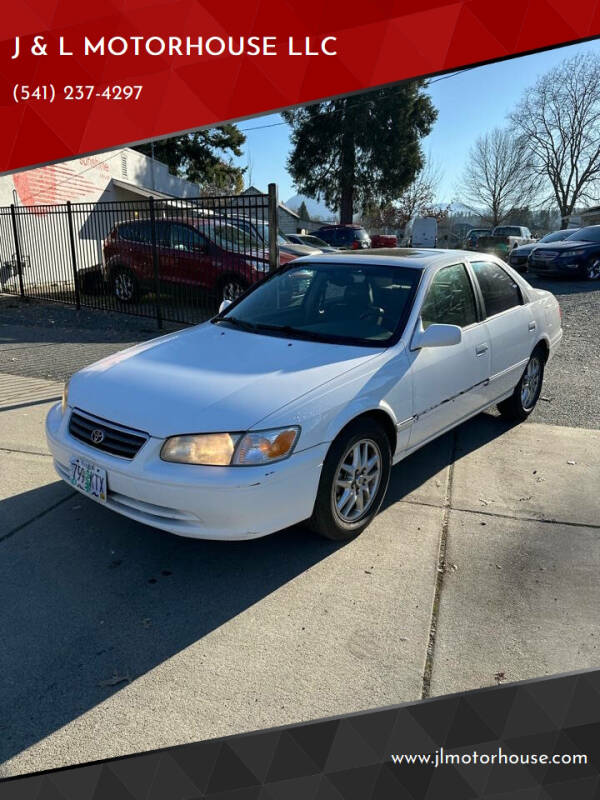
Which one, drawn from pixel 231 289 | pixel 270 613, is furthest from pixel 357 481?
pixel 231 289

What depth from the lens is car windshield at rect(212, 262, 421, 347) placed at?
3.92 meters

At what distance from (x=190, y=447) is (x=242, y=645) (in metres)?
0.93

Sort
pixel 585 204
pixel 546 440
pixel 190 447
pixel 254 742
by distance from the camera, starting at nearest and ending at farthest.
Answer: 1. pixel 254 742
2. pixel 190 447
3. pixel 546 440
4. pixel 585 204

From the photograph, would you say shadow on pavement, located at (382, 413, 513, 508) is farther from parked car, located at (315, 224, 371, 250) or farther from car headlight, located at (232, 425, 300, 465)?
parked car, located at (315, 224, 371, 250)

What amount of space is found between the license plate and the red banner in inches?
309

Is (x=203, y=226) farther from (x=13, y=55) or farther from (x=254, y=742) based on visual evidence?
(x=254, y=742)

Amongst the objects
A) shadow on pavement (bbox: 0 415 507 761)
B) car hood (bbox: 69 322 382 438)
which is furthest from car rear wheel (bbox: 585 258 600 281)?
car hood (bbox: 69 322 382 438)

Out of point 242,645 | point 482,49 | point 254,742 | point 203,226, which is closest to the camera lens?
point 254,742

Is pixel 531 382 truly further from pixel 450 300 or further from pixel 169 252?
pixel 169 252

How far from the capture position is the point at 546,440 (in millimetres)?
5195

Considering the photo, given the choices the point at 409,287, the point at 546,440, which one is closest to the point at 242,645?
the point at 409,287

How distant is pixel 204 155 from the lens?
41750 millimetres

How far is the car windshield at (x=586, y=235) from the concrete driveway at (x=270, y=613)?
48.0ft

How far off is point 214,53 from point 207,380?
909 centimetres
